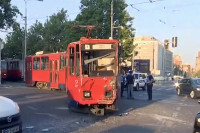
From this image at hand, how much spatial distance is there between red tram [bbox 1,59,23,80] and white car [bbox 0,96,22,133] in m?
37.1

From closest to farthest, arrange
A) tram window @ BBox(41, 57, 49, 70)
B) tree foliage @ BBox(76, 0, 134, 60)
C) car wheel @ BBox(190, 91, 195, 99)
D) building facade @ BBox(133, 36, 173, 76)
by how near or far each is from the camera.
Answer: car wheel @ BBox(190, 91, 195, 99) → tram window @ BBox(41, 57, 49, 70) → tree foliage @ BBox(76, 0, 134, 60) → building facade @ BBox(133, 36, 173, 76)

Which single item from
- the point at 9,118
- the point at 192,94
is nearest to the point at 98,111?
the point at 9,118

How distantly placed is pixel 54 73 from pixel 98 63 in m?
11.1

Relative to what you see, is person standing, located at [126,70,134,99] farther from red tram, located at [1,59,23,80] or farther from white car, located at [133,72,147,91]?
red tram, located at [1,59,23,80]

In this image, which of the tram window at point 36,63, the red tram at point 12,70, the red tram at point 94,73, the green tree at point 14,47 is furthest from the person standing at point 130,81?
the green tree at point 14,47

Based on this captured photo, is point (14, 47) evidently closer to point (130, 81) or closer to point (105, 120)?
point (130, 81)

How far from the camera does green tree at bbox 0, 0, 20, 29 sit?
31.0 m

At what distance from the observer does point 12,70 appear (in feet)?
149

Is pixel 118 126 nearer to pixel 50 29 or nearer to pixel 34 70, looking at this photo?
pixel 34 70

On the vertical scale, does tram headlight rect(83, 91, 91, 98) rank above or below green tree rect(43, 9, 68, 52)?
below

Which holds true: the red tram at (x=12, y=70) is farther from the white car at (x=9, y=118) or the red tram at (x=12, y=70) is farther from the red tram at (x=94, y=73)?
the white car at (x=9, y=118)

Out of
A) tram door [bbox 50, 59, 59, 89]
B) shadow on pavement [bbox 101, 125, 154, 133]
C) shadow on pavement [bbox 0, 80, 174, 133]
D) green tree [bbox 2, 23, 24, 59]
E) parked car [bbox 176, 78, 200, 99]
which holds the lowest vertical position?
shadow on pavement [bbox 101, 125, 154, 133]

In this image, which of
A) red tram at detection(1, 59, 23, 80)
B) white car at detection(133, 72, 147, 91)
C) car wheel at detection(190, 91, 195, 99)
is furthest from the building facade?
car wheel at detection(190, 91, 195, 99)

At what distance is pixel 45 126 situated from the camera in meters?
12.0
